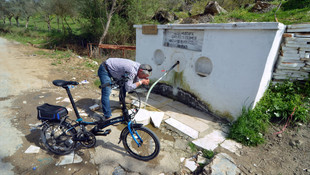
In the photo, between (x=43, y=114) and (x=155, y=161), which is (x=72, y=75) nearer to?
(x=43, y=114)

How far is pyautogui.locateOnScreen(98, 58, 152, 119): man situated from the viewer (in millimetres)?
3009

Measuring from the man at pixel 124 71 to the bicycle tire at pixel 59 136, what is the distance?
110cm

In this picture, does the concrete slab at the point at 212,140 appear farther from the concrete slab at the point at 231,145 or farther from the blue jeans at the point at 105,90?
the blue jeans at the point at 105,90

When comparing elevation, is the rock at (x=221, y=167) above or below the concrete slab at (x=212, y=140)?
above

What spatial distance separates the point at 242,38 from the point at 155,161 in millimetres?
2853

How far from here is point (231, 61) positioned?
3.54 metres

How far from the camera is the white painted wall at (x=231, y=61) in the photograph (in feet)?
10.2

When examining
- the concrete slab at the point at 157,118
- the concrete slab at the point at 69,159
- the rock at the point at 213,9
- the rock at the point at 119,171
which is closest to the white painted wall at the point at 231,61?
the concrete slab at the point at 157,118

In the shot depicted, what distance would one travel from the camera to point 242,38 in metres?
3.30

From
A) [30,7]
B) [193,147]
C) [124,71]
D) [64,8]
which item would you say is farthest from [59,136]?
[30,7]

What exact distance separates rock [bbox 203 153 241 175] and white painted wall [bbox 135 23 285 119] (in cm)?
140

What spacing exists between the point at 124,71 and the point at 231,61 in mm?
2270

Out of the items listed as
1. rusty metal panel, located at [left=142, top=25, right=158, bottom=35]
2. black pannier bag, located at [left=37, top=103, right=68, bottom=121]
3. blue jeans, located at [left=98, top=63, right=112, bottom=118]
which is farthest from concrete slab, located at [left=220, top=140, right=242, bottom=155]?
rusty metal panel, located at [left=142, top=25, right=158, bottom=35]

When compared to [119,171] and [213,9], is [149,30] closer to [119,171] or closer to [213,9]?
[119,171]
